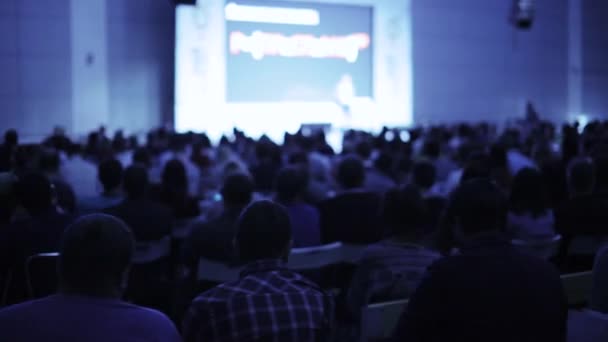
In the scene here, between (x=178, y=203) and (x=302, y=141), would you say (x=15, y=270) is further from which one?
(x=302, y=141)

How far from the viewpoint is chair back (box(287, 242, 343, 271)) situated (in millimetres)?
3531

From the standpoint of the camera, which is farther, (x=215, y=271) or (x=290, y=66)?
(x=290, y=66)

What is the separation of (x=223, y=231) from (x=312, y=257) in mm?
535

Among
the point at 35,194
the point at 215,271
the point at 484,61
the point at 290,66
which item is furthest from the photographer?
the point at 484,61

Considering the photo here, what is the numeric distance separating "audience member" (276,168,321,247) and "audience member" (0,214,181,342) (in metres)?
2.40

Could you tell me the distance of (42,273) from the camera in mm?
2684

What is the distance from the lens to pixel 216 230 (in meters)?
3.57

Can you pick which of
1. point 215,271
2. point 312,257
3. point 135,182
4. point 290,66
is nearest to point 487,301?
point 312,257

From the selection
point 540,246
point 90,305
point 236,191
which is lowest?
point 540,246

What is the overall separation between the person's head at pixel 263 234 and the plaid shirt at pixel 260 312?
70 mm

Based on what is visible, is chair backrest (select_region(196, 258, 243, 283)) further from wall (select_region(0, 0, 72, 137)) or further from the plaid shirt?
wall (select_region(0, 0, 72, 137))

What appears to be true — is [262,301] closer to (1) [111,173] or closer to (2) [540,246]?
(2) [540,246]

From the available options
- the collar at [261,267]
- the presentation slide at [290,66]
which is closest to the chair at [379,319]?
the collar at [261,267]

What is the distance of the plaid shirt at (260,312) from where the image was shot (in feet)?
6.30
